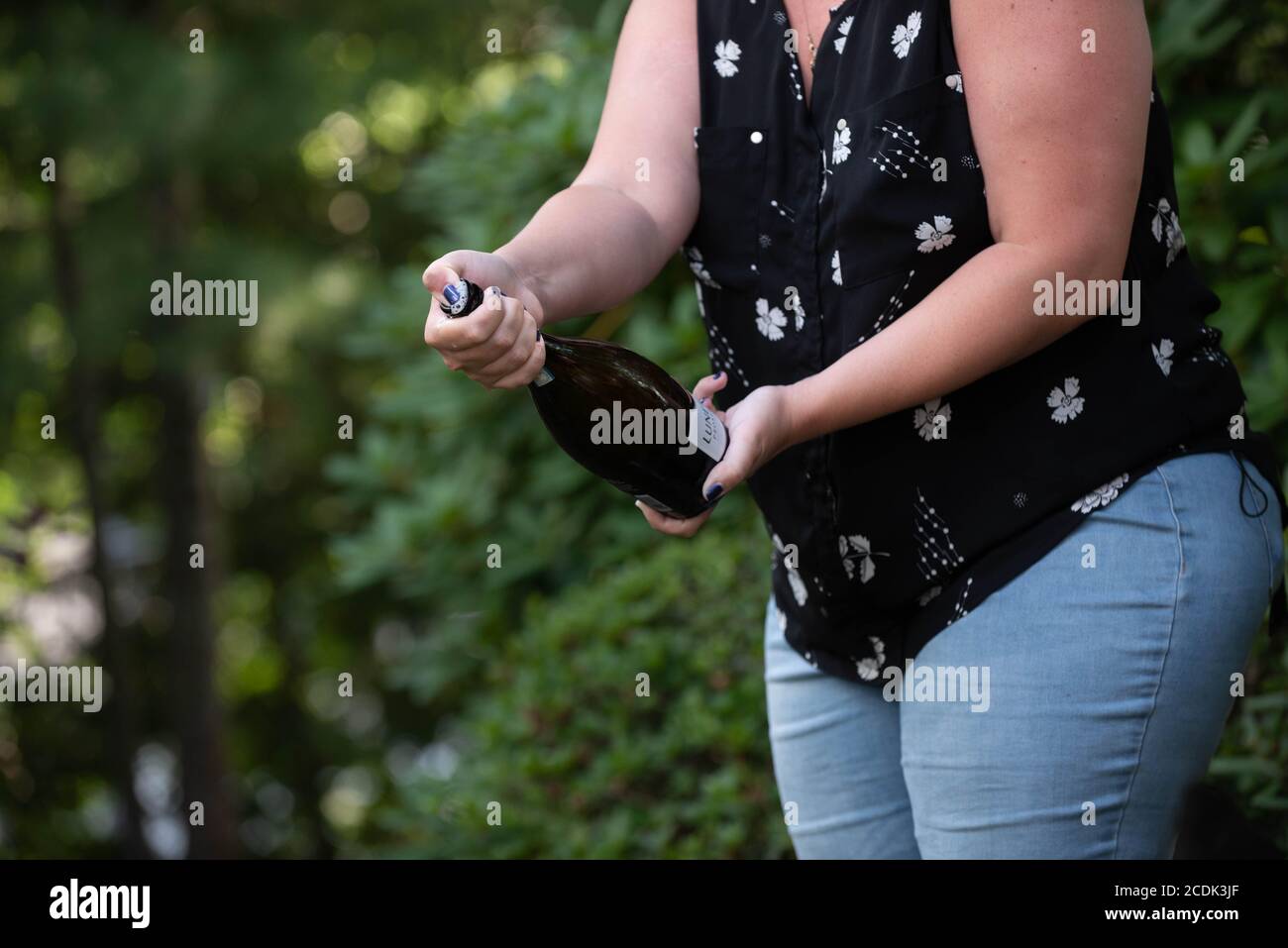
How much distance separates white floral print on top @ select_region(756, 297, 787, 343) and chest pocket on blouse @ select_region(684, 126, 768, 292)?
3cm

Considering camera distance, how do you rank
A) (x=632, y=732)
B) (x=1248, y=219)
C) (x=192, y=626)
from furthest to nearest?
(x=192, y=626), (x=632, y=732), (x=1248, y=219)

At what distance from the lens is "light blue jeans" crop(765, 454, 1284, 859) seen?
137 centimetres

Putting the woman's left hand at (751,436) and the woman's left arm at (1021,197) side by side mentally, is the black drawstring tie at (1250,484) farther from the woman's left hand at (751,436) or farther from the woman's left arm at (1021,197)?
the woman's left hand at (751,436)

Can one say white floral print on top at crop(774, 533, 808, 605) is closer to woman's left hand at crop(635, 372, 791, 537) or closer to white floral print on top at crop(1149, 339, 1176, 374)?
woman's left hand at crop(635, 372, 791, 537)

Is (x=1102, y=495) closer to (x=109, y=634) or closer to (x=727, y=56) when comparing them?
(x=727, y=56)

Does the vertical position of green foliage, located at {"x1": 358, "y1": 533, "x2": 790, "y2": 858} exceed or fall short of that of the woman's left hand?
it falls short

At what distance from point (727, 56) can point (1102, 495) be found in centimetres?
73

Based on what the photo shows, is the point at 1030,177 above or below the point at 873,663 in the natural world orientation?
above

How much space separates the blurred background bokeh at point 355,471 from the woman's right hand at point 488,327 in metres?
1.64

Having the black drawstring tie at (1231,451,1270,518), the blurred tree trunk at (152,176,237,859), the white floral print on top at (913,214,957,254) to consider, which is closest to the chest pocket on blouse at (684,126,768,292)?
the white floral print on top at (913,214,957,254)

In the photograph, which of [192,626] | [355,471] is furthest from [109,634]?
[355,471]

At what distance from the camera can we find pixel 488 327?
129 centimetres

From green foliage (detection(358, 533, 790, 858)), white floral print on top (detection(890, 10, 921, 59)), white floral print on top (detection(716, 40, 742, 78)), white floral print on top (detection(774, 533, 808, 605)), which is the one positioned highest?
white floral print on top (detection(716, 40, 742, 78))
